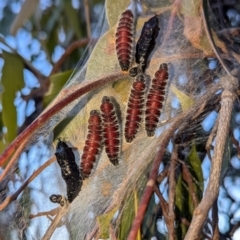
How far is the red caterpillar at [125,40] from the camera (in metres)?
1.13

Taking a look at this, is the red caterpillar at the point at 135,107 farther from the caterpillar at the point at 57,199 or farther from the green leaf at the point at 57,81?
the green leaf at the point at 57,81

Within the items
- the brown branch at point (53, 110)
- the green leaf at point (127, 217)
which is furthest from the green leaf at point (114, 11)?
the green leaf at point (127, 217)

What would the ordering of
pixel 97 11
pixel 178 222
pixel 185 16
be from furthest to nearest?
pixel 97 11, pixel 178 222, pixel 185 16

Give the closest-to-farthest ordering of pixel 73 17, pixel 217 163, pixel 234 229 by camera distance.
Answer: pixel 217 163 < pixel 234 229 < pixel 73 17

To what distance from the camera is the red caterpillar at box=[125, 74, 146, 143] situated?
113 cm

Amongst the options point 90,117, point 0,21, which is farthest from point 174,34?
point 0,21

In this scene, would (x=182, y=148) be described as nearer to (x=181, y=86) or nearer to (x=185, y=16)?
(x=181, y=86)

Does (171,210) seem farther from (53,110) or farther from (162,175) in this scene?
(53,110)

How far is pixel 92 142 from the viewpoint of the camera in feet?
3.71

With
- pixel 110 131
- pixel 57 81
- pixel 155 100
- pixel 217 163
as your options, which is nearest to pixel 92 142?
pixel 110 131

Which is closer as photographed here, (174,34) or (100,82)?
(100,82)

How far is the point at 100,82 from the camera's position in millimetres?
1097

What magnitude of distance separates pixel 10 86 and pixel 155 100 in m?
0.67

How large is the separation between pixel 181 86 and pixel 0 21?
1009 mm
